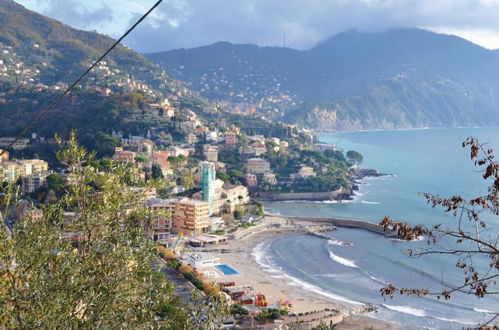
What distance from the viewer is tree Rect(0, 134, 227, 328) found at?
11.2 feet

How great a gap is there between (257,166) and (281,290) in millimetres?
26557

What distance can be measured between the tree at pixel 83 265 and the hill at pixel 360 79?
107042mm

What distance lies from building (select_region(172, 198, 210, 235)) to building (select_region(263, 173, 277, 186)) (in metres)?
15.8

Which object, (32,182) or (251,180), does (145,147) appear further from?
(32,182)

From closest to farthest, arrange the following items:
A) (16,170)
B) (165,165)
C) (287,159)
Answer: (16,170) → (165,165) → (287,159)

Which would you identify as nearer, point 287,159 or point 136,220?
point 136,220

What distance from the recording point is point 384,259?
24.8 meters

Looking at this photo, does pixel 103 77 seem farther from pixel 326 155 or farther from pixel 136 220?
pixel 136 220

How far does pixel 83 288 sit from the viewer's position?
3.57 metres

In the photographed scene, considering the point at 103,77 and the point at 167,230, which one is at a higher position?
the point at 103,77

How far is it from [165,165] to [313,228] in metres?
12.7

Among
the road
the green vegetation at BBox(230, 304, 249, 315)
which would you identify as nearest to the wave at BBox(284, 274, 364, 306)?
the green vegetation at BBox(230, 304, 249, 315)

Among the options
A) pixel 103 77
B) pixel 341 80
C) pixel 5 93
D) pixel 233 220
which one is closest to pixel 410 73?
pixel 341 80

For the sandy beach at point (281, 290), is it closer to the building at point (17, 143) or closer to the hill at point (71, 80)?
the hill at point (71, 80)
